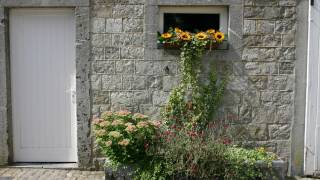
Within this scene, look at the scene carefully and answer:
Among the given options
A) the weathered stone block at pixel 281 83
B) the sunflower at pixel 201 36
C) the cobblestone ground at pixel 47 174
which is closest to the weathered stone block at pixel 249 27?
the sunflower at pixel 201 36

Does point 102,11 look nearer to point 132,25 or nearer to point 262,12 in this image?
point 132,25

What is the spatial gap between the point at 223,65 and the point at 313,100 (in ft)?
4.74

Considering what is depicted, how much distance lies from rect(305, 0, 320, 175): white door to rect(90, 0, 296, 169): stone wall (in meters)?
0.25

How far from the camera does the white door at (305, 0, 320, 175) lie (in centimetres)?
596

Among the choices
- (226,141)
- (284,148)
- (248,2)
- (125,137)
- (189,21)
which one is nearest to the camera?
(125,137)

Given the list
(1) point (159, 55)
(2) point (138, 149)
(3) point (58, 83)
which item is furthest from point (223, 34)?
(3) point (58, 83)

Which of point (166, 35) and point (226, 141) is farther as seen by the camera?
point (166, 35)

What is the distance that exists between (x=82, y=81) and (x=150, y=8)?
149 centimetres

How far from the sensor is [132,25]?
19.8 ft

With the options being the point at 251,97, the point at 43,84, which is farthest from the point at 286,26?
the point at 43,84

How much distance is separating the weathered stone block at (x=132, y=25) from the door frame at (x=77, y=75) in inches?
21.6

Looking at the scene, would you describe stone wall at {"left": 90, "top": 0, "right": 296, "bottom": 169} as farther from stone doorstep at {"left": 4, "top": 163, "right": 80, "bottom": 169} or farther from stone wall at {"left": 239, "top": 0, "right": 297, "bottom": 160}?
stone doorstep at {"left": 4, "top": 163, "right": 80, "bottom": 169}

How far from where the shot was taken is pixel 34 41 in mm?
6172

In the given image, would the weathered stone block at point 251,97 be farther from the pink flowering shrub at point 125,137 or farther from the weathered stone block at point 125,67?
the weathered stone block at point 125,67
